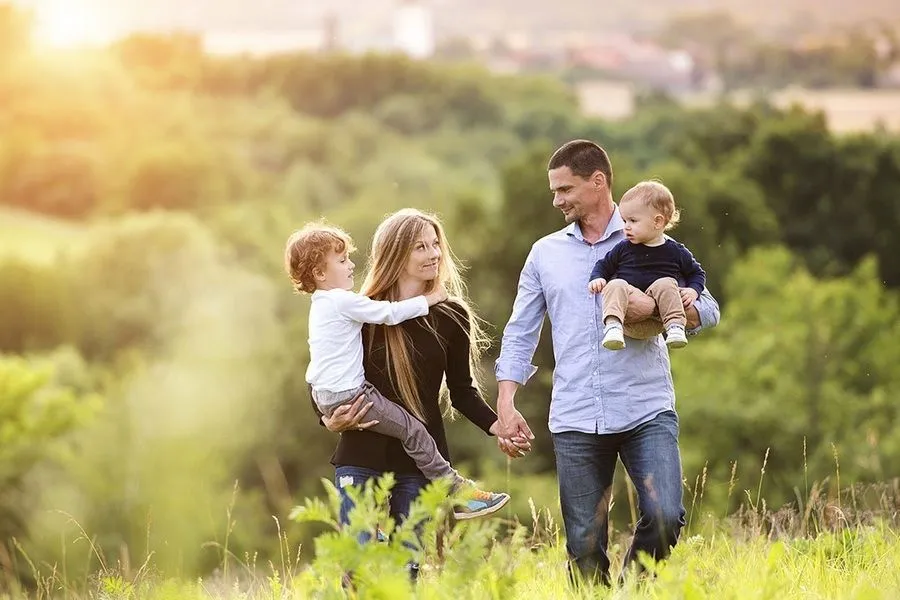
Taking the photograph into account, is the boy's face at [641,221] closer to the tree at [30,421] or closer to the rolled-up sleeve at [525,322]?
the rolled-up sleeve at [525,322]

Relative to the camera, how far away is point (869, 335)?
36.8m

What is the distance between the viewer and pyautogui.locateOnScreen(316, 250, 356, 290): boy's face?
511 cm

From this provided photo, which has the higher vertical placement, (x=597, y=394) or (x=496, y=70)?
(x=496, y=70)

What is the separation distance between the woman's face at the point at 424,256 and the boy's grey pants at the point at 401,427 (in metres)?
0.50

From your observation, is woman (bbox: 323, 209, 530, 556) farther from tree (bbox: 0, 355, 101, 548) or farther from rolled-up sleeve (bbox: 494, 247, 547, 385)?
tree (bbox: 0, 355, 101, 548)

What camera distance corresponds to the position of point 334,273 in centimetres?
512

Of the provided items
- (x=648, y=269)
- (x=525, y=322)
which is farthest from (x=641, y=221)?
(x=525, y=322)

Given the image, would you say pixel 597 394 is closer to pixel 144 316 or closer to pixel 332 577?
pixel 332 577

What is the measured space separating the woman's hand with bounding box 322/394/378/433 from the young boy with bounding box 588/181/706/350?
92 cm

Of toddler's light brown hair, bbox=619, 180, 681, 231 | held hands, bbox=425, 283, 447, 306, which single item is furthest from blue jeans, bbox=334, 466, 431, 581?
toddler's light brown hair, bbox=619, 180, 681, 231

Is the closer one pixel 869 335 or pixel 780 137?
pixel 869 335

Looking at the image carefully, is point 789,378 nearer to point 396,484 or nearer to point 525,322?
point 525,322

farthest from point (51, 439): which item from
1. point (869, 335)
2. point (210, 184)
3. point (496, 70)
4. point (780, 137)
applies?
point (496, 70)

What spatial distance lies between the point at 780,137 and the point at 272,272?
18.1 metres
